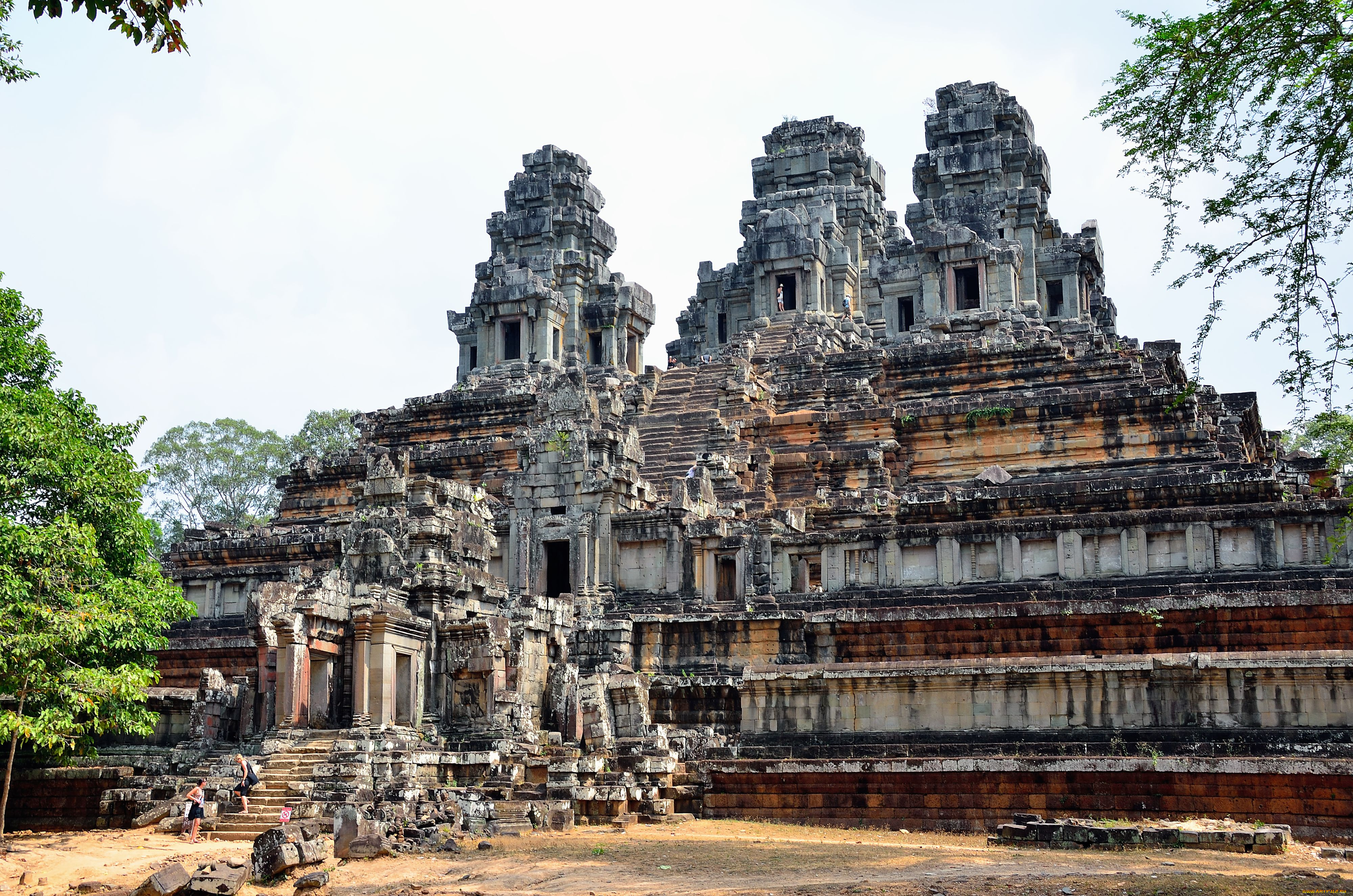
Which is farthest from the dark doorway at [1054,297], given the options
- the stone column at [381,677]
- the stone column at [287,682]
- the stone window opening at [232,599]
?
the stone column at [287,682]

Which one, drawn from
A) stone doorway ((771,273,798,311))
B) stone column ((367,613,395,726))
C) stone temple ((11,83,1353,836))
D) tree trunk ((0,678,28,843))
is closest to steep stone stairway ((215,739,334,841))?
stone temple ((11,83,1353,836))

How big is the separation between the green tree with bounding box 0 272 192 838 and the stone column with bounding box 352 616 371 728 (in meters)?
3.76

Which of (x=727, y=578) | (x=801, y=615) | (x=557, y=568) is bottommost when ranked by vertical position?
(x=801, y=615)

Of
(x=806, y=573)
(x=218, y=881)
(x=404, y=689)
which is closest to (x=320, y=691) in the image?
(x=404, y=689)

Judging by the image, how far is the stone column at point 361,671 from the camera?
2472 cm

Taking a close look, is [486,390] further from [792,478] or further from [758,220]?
[792,478]

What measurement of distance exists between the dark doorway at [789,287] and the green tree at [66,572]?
32.7 meters

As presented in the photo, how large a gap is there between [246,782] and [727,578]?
1186cm

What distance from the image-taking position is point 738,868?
17391 mm

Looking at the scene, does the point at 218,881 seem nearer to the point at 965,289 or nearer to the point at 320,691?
the point at 320,691

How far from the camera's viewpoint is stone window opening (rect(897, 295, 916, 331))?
55.7m

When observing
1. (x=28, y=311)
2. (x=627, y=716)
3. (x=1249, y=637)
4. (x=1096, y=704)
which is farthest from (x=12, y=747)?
(x=1249, y=637)

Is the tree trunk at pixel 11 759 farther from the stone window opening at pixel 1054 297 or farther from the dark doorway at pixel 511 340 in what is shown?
the stone window opening at pixel 1054 297

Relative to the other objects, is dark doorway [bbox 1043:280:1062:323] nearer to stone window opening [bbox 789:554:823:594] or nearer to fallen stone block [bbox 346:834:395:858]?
stone window opening [bbox 789:554:823:594]
